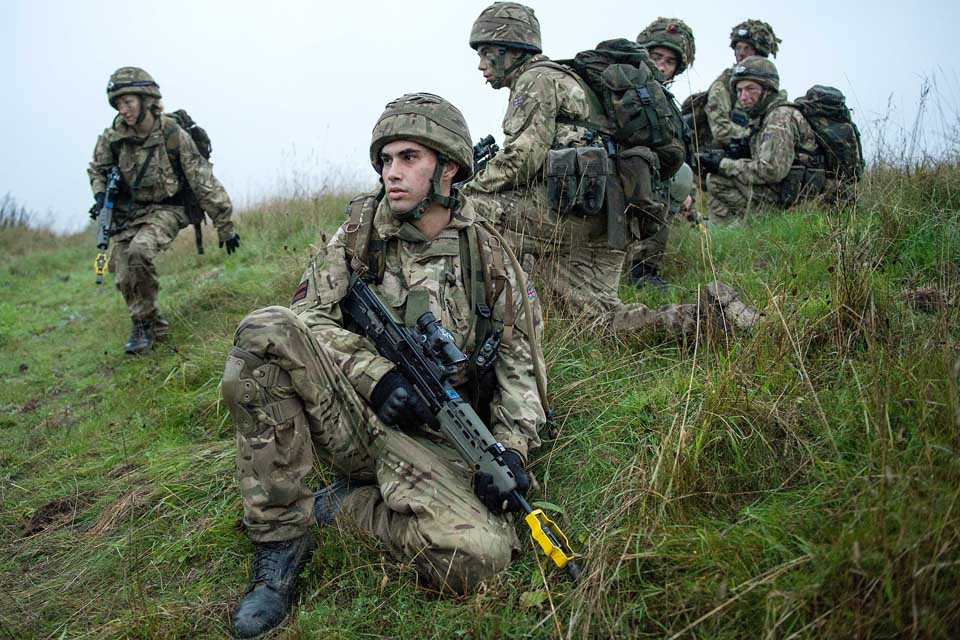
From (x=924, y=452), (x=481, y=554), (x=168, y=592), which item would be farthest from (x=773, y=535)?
(x=168, y=592)

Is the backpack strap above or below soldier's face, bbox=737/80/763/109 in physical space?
below

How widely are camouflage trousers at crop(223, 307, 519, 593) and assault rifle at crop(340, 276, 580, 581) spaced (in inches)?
6.6

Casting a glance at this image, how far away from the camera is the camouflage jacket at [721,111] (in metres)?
8.94

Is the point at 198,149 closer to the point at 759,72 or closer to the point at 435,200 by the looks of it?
the point at 435,200

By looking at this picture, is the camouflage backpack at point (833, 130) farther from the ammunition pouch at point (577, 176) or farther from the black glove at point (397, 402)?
the black glove at point (397, 402)

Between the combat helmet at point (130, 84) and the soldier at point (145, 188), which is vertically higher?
the combat helmet at point (130, 84)

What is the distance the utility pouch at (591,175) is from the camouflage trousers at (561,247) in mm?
219

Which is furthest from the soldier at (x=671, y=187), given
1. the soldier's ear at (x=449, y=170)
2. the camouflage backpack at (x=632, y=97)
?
the soldier's ear at (x=449, y=170)

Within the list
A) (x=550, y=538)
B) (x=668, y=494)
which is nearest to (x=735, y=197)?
(x=668, y=494)

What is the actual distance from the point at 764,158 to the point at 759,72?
127 centimetres

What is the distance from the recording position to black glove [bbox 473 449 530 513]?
10.0 feet

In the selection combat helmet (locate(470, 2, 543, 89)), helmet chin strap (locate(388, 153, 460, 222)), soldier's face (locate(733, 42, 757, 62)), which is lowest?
helmet chin strap (locate(388, 153, 460, 222))

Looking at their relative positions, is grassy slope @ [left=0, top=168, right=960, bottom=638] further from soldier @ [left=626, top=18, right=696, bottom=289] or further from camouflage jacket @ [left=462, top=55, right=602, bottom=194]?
camouflage jacket @ [left=462, top=55, right=602, bottom=194]

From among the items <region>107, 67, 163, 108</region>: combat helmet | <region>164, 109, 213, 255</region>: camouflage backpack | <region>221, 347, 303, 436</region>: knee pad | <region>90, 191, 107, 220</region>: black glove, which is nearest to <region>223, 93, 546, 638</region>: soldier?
<region>221, 347, 303, 436</region>: knee pad
